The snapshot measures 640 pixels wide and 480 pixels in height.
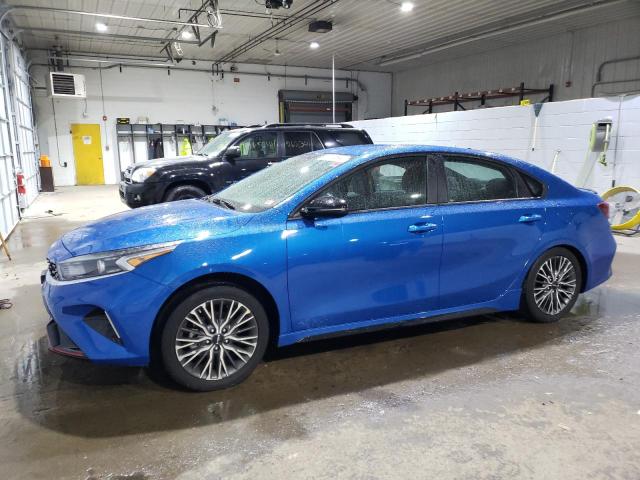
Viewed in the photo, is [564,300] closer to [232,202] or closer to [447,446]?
[447,446]

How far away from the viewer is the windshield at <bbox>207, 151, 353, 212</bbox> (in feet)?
10.5

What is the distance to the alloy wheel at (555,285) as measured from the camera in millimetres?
3842

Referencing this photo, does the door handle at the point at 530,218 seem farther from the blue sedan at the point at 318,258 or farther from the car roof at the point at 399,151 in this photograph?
the car roof at the point at 399,151

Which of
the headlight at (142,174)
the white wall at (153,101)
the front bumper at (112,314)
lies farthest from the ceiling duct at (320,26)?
the front bumper at (112,314)

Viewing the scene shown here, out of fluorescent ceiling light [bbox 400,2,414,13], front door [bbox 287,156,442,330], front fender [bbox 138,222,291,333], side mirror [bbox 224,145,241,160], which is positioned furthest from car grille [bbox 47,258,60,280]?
fluorescent ceiling light [bbox 400,2,414,13]

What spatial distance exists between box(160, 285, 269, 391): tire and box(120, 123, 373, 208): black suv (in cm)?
507

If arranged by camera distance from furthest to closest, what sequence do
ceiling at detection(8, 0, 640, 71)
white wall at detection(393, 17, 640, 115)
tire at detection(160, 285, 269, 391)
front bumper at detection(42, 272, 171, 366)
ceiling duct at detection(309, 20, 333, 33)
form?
white wall at detection(393, 17, 640, 115) → ceiling duct at detection(309, 20, 333, 33) → ceiling at detection(8, 0, 640, 71) → tire at detection(160, 285, 269, 391) → front bumper at detection(42, 272, 171, 366)

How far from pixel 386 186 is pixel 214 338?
5.08 feet

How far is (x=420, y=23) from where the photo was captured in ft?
47.8

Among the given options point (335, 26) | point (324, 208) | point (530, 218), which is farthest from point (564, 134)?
point (335, 26)

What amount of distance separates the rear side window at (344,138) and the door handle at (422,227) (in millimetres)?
5226

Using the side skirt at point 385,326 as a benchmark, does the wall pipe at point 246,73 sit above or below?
above

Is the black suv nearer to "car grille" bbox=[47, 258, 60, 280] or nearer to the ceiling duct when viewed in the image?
"car grille" bbox=[47, 258, 60, 280]

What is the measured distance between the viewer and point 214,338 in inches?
111
